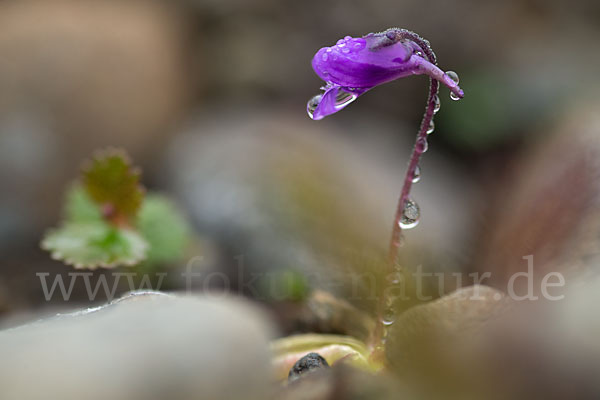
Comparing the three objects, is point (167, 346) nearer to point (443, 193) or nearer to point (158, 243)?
point (158, 243)

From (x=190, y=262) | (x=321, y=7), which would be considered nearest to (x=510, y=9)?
(x=321, y=7)

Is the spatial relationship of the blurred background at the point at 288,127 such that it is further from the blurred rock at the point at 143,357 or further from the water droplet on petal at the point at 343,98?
the blurred rock at the point at 143,357

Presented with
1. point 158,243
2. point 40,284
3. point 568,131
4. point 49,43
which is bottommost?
point 40,284

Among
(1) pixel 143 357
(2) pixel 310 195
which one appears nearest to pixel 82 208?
(2) pixel 310 195

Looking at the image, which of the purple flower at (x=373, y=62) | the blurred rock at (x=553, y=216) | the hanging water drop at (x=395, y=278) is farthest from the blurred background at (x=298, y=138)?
the purple flower at (x=373, y=62)

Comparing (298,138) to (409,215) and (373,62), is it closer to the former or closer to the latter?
(409,215)

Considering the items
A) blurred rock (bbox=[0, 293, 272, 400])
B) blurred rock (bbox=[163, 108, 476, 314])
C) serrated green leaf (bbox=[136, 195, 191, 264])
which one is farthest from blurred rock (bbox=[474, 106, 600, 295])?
serrated green leaf (bbox=[136, 195, 191, 264])
